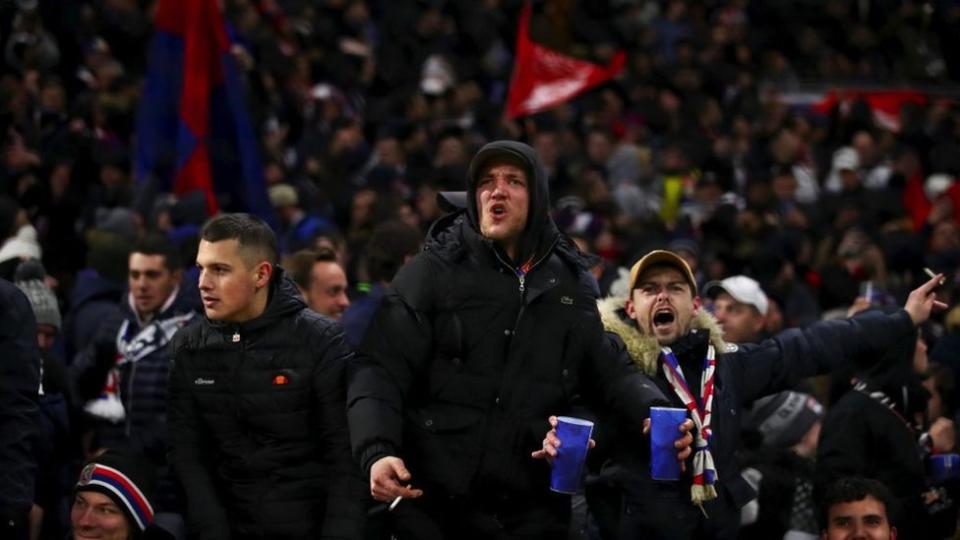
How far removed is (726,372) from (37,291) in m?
3.27

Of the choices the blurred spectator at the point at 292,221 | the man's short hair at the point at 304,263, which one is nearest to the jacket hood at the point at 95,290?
the man's short hair at the point at 304,263

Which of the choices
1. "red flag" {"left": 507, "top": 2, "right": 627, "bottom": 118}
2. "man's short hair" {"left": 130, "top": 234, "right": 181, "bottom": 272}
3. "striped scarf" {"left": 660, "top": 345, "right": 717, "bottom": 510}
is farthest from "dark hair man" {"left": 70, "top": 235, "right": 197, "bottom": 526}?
"red flag" {"left": 507, "top": 2, "right": 627, "bottom": 118}

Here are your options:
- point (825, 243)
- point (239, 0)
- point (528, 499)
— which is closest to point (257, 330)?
point (528, 499)

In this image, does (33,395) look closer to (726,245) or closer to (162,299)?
(162,299)

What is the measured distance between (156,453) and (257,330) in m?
1.48

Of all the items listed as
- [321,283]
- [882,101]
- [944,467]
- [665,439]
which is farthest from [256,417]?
Answer: [882,101]

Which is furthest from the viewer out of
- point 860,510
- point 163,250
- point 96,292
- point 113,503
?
point 96,292

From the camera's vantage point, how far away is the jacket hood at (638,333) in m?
6.40

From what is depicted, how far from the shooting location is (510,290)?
5.66 meters

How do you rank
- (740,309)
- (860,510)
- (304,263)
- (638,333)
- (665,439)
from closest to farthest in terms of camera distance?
1. (665,439)
2. (638,333)
3. (860,510)
4. (304,263)
5. (740,309)

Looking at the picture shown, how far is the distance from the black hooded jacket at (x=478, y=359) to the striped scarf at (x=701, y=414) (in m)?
0.54

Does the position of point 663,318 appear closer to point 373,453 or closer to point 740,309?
point 373,453

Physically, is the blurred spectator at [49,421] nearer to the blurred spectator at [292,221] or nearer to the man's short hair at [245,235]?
the man's short hair at [245,235]

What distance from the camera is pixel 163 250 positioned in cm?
794
